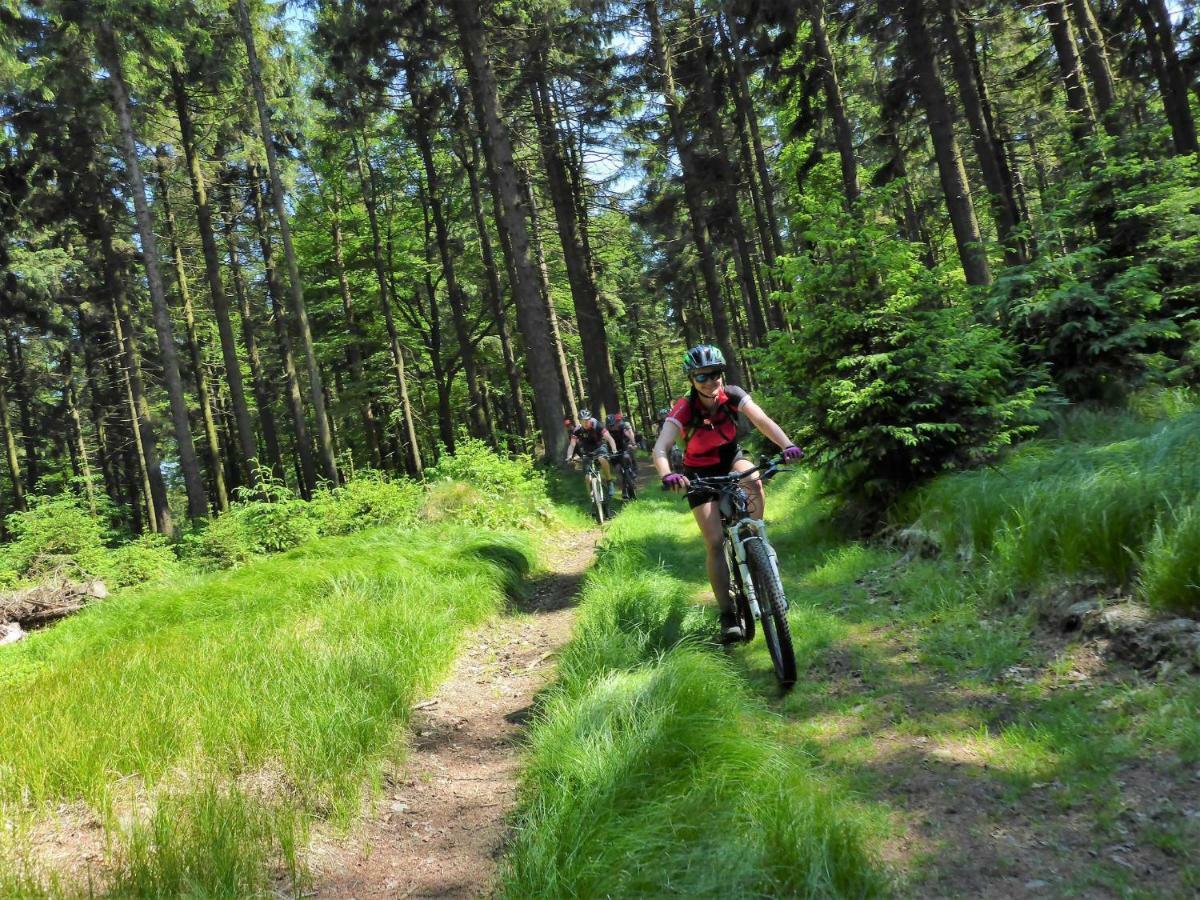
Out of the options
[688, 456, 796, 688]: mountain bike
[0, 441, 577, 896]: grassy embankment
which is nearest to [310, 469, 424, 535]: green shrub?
[0, 441, 577, 896]: grassy embankment

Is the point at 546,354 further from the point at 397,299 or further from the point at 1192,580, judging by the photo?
the point at 397,299

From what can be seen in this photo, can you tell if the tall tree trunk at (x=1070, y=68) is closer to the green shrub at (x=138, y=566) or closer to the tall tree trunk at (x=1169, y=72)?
the tall tree trunk at (x=1169, y=72)

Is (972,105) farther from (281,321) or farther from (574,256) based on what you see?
(281,321)

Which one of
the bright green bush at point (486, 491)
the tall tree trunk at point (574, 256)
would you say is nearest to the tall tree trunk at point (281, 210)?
the bright green bush at point (486, 491)

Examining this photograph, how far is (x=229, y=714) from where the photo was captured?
4.00 metres

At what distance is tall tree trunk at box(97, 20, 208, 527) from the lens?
1561cm

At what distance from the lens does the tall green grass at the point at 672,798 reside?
2439mm

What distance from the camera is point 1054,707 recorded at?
11.5 feet

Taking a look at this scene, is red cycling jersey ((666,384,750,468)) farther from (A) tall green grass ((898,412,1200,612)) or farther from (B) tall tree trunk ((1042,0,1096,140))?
(B) tall tree trunk ((1042,0,1096,140))

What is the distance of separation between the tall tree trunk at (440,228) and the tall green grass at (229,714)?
556 inches

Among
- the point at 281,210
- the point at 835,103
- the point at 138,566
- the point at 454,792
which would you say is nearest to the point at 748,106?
the point at 835,103

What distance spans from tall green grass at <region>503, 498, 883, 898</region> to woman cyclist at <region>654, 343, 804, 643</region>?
2.10ft

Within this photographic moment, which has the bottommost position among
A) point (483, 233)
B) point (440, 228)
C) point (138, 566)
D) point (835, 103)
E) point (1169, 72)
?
point (138, 566)

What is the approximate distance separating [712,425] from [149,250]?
1583 centimetres
